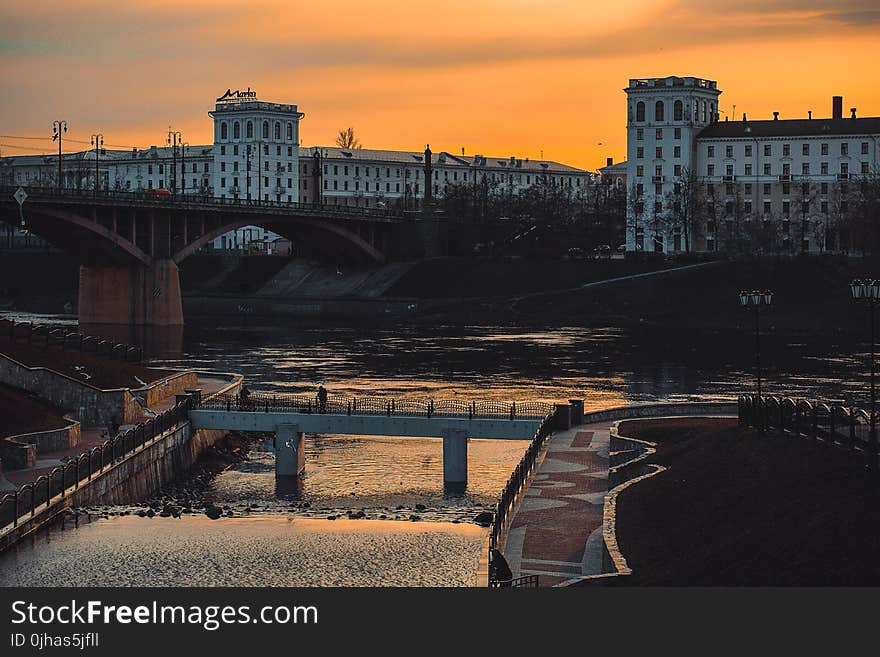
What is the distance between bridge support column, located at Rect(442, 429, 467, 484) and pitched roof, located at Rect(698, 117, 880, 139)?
409ft

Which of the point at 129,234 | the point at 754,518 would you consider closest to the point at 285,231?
the point at 129,234

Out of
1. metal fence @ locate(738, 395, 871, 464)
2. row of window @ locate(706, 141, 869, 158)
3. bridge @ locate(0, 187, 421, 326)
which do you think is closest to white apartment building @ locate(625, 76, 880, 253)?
row of window @ locate(706, 141, 869, 158)

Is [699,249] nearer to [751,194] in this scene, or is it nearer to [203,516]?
[751,194]

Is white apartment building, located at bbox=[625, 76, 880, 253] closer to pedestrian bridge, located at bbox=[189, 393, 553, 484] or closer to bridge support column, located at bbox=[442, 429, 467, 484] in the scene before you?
pedestrian bridge, located at bbox=[189, 393, 553, 484]

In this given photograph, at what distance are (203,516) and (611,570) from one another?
17987 millimetres

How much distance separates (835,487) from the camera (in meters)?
35.0

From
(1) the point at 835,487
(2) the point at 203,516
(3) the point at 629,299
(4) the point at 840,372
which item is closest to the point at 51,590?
(2) the point at 203,516

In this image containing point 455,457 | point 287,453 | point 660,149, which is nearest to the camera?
point 455,457

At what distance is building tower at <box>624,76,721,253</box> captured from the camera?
17575cm

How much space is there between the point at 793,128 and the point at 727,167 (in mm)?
8140

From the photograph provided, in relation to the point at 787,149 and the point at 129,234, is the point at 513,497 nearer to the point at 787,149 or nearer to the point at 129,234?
the point at 129,234

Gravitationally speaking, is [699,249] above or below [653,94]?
below

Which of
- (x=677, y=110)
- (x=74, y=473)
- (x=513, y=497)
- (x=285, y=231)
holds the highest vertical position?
(x=677, y=110)

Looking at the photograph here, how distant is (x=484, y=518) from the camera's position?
160ft
